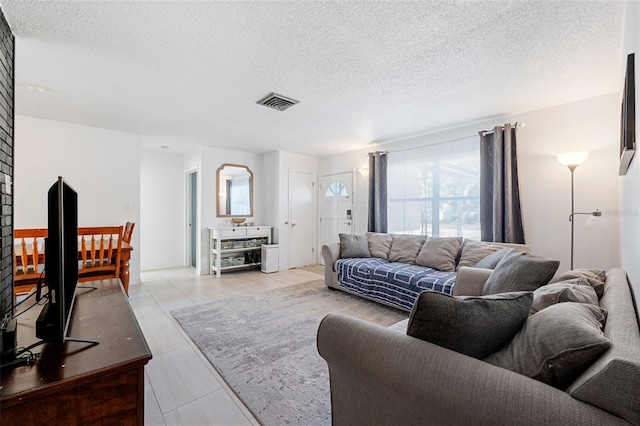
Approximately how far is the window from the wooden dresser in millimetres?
3806

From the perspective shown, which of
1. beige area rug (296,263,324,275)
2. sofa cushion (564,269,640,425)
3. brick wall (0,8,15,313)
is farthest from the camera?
beige area rug (296,263,324,275)

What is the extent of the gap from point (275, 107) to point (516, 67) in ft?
7.44

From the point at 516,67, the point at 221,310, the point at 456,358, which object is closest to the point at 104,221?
the point at 221,310

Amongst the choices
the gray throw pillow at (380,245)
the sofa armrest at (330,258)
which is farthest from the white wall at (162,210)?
the gray throw pillow at (380,245)

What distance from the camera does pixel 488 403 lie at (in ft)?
2.47

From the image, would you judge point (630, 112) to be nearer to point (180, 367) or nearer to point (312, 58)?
point (312, 58)

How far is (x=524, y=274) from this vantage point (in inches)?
69.6

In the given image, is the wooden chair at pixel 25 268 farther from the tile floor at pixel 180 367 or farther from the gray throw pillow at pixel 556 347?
the gray throw pillow at pixel 556 347

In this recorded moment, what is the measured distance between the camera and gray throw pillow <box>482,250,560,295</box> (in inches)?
67.9

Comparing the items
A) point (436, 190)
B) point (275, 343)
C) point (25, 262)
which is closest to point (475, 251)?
point (436, 190)

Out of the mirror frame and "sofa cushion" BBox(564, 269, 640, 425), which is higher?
the mirror frame

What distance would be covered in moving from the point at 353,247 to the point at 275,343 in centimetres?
201

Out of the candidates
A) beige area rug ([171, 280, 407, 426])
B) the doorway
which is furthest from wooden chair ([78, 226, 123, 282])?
the doorway

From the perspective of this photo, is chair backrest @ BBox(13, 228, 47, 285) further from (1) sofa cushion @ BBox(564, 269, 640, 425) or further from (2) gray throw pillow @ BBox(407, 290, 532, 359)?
(1) sofa cushion @ BBox(564, 269, 640, 425)
